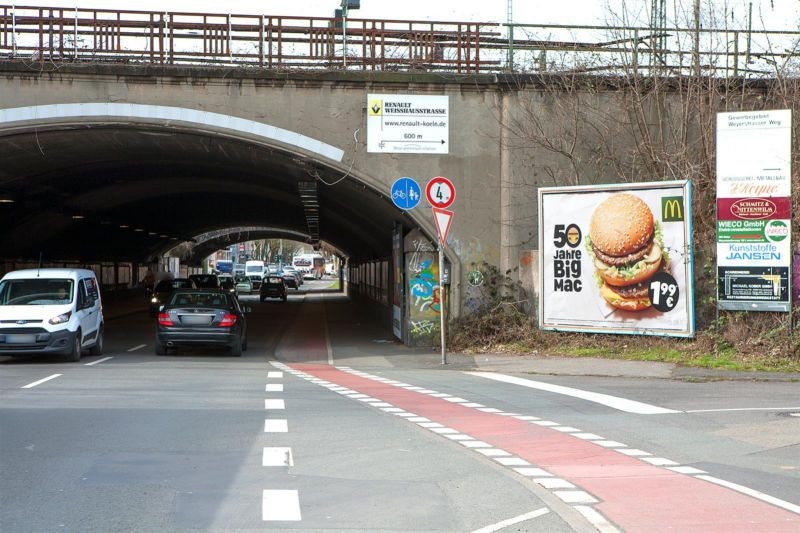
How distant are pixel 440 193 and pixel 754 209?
6.01 m

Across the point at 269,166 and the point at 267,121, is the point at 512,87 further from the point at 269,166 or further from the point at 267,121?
the point at 269,166

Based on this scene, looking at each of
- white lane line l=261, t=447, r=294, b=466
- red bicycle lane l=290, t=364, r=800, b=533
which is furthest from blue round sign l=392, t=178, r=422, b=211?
white lane line l=261, t=447, r=294, b=466

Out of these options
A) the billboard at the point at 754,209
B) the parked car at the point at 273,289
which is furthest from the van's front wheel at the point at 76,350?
the parked car at the point at 273,289

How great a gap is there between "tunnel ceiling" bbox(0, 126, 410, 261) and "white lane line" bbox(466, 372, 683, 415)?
24.9 feet

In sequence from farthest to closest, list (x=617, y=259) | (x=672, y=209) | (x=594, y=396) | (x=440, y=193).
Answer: (x=617, y=259) → (x=672, y=209) → (x=440, y=193) → (x=594, y=396)

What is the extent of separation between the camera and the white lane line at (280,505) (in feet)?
21.1

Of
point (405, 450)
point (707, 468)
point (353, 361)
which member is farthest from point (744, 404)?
point (353, 361)

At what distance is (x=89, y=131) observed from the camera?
22.8 meters

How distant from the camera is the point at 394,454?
882 cm

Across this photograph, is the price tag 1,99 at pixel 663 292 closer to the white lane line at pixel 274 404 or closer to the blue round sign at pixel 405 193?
the blue round sign at pixel 405 193

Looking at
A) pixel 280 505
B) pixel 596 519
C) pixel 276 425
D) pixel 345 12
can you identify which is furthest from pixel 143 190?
pixel 596 519

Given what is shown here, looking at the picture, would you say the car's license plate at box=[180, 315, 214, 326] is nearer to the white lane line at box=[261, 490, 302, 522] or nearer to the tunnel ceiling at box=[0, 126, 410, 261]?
the tunnel ceiling at box=[0, 126, 410, 261]

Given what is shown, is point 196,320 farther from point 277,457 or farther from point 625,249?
point 277,457

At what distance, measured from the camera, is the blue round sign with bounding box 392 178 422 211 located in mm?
21672
